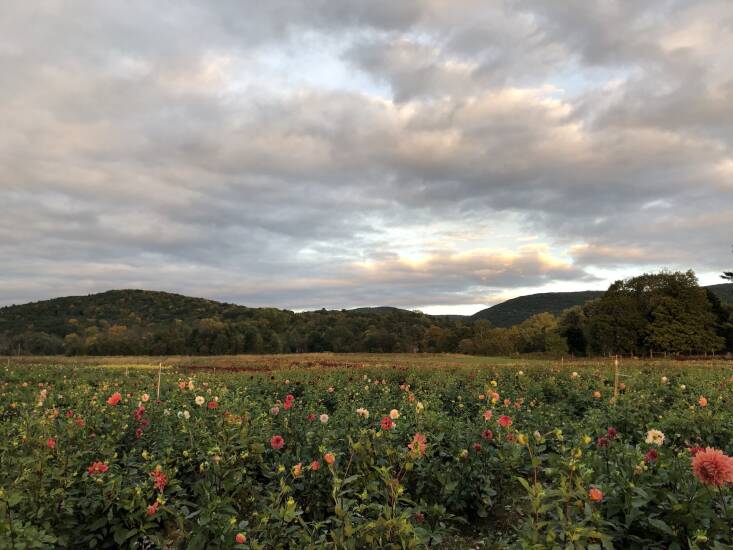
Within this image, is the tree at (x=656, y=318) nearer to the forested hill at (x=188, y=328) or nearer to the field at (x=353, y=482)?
the forested hill at (x=188, y=328)

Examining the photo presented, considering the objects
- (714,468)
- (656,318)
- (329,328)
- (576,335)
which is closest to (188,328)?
(329,328)

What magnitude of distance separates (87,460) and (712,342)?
6082 centimetres

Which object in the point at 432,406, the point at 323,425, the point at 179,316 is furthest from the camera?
the point at 179,316

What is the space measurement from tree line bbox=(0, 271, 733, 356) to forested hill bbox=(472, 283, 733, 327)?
1455 inches

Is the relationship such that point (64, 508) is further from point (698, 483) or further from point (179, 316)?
point (179, 316)

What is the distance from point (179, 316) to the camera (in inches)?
4397

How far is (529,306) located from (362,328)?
73.2 meters

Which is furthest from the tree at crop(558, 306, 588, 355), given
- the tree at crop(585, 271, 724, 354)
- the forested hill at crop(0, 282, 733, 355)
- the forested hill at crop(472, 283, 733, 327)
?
the forested hill at crop(472, 283, 733, 327)

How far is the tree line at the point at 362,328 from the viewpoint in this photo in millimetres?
51844

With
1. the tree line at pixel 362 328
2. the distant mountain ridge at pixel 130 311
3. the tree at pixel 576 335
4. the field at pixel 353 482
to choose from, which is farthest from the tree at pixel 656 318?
the field at pixel 353 482

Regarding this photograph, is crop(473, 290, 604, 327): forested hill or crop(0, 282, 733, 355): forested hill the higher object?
crop(473, 290, 604, 327): forested hill

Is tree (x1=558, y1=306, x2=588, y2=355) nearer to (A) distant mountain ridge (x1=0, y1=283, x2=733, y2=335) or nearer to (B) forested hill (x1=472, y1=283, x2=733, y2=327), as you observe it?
(A) distant mountain ridge (x1=0, y1=283, x2=733, y2=335)

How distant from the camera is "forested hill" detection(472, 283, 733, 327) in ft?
445

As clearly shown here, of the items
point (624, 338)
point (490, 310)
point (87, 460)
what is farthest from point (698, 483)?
point (490, 310)
